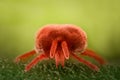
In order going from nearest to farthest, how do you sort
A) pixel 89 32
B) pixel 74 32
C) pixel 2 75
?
pixel 2 75 → pixel 74 32 → pixel 89 32

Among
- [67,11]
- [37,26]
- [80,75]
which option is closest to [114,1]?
[67,11]

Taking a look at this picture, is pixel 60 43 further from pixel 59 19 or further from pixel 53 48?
pixel 59 19

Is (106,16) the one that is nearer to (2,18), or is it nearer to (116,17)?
(116,17)

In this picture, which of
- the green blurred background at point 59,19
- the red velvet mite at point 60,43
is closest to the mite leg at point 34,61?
the red velvet mite at point 60,43

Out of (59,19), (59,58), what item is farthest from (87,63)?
(59,19)

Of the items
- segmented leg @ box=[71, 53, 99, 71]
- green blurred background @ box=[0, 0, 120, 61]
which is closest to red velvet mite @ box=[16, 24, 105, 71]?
segmented leg @ box=[71, 53, 99, 71]

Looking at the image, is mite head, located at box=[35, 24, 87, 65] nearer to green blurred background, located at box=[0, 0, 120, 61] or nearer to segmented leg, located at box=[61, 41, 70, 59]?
segmented leg, located at box=[61, 41, 70, 59]
